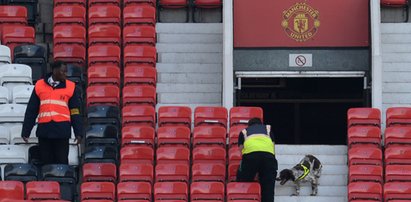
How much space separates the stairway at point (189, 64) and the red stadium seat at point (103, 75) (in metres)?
0.69

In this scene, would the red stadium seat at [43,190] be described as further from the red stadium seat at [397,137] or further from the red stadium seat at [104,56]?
the red stadium seat at [397,137]

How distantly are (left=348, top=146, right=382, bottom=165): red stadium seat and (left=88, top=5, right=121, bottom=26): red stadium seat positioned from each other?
4.42 m

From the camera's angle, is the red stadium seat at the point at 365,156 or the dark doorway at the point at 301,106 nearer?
the red stadium seat at the point at 365,156

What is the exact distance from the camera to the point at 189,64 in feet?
69.4

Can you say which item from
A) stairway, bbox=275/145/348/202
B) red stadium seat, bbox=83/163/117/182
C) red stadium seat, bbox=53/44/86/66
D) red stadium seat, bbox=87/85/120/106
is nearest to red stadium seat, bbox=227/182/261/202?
stairway, bbox=275/145/348/202

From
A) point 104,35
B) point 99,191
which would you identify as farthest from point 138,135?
point 104,35

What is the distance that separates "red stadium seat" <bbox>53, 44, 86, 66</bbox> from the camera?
A: 815 inches

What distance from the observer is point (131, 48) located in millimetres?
20719

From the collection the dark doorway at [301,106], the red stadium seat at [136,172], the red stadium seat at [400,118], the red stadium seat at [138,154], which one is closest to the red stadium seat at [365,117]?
the red stadium seat at [400,118]

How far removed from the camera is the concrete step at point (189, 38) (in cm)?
2145

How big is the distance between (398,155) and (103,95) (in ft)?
12.8

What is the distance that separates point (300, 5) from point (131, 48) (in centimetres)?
245

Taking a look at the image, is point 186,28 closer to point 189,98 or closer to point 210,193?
point 189,98

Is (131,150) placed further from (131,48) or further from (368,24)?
(368,24)
